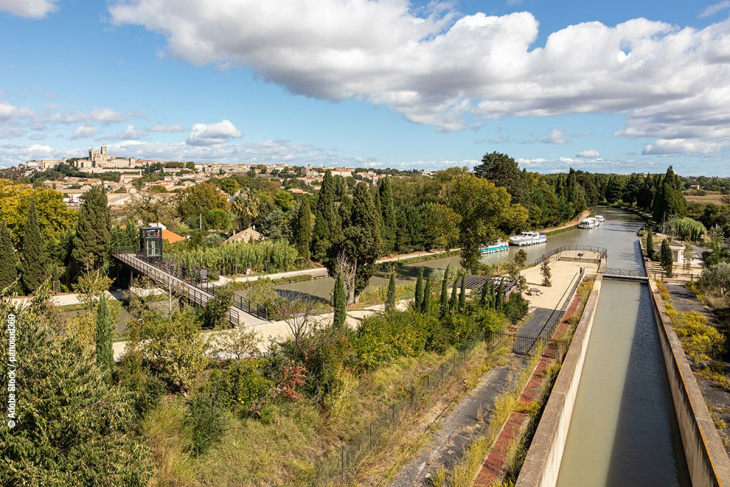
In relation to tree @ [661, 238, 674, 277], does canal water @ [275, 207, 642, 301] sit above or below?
below

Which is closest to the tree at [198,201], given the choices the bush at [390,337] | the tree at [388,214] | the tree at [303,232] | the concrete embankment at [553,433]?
the tree at [303,232]

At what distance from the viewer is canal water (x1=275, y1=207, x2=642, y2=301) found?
25984mm

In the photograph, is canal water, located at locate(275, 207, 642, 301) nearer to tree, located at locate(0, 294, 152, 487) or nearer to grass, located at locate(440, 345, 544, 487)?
grass, located at locate(440, 345, 544, 487)

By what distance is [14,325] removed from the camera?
5.38 meters

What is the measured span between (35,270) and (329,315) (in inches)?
614

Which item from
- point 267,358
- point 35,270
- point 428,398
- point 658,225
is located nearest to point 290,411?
point 267,358

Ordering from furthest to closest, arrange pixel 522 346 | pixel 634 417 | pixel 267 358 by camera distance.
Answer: pixel 522 346 → pixel 634 417 → pixel 267 358

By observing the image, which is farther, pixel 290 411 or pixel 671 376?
pixel 671 376

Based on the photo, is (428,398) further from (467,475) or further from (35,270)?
(35,270)

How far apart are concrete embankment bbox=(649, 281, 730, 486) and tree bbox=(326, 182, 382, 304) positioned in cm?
1140

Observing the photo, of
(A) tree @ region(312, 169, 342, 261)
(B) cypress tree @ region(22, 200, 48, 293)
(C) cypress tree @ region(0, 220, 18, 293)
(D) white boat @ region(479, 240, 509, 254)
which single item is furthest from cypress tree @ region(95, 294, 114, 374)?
(D) white boat @ region(479, 240, 509, 254)

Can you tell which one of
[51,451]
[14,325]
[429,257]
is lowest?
[429,257]

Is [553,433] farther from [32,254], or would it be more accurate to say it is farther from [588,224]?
[588,224]

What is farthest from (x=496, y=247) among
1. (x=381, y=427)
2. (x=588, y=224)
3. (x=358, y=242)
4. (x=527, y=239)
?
(x=381, y=427)
